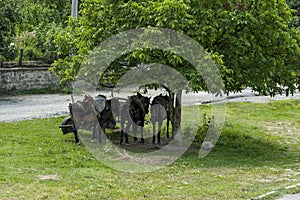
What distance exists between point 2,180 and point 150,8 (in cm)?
502

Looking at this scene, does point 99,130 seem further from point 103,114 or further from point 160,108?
point 160,108

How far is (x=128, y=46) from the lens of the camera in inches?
552

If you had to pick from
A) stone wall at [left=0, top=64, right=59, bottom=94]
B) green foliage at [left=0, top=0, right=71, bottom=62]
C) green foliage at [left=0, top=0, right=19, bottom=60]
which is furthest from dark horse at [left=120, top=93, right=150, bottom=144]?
stone wall at [left=0, top=64, right=59, bottom=94]

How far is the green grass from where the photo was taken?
34.8ft

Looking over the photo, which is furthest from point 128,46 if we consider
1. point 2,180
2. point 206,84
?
point 2,180

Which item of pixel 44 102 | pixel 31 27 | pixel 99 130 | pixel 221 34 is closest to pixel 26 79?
pixel 44 102

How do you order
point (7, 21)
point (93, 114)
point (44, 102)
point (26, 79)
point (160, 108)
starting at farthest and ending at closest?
point (26, 79) < point (44, 102) < point (7, 21) < point (160, 108) < point (93, 114)

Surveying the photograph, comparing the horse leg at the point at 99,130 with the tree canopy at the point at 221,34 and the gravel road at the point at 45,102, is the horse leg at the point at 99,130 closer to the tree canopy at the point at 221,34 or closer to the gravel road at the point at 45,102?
the tree canopy at the point at 221,34

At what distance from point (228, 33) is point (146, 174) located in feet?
14.2

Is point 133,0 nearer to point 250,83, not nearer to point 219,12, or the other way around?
point 219,12

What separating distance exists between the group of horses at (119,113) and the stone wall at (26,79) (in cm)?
1084

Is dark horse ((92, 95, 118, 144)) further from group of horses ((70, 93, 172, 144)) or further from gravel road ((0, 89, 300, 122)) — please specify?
gravel road ((0, 89, 300, 122))

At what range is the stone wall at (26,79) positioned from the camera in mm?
25734

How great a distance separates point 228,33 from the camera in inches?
579
